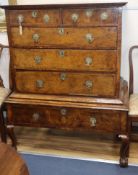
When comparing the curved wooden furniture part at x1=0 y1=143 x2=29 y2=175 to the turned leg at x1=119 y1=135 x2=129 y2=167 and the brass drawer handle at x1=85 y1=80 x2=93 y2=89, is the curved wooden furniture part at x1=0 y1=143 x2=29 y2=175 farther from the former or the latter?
the turned leg at x1=119 y1=135 x2=129 y2=167

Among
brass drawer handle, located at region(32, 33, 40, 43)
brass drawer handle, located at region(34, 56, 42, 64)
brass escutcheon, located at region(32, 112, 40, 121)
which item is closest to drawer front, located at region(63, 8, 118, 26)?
brass drawer handle, located at region(32, 33, 40, 43)

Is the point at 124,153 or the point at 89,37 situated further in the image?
the point at 124,153

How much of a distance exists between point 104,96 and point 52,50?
22.7 inches

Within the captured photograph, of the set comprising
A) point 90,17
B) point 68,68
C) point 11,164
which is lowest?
point 11,164

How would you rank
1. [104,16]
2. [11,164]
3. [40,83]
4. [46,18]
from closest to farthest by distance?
[11,164] → [104,16] → [46,18] → [40,83]

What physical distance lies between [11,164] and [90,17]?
133cm

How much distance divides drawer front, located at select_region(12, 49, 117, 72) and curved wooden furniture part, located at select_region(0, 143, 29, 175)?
1.13 m

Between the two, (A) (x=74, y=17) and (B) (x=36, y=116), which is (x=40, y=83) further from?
(A) (x=74, y=17)

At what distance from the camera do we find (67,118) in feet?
7.88

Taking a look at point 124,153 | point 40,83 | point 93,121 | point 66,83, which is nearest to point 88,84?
point 66,83

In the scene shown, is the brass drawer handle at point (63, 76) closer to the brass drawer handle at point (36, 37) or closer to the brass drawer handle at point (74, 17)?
the brass drawer handle at point (36, 37)

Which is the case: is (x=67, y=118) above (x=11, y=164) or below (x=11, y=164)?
below

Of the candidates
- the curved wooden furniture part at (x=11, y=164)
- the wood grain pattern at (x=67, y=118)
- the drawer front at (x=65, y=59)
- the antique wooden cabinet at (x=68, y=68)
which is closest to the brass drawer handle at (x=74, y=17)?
the antique wooden cabinet at (x=68, y=68)

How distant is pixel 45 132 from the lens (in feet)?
9.80
